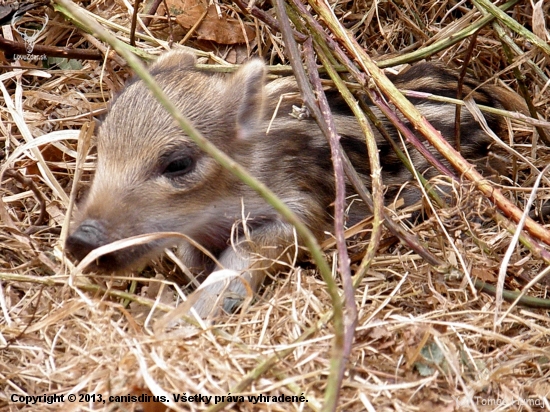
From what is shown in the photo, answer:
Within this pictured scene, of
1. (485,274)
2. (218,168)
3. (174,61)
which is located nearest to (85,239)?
(218,168)

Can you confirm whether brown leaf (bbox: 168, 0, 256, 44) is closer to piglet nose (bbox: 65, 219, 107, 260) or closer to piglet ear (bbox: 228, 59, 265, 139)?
piglet ear (bbox: 228, 59, 265, 139)

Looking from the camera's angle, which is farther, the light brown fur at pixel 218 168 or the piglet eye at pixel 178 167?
the piglet eye at pixel 178 167

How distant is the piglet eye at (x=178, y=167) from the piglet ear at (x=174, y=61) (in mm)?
581

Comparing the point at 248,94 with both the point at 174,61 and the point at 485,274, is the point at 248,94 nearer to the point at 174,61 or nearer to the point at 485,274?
the point at 174,61

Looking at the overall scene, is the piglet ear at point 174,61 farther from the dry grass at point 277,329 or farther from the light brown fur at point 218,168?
the dry grass at point 277,329

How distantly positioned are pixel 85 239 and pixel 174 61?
116cm

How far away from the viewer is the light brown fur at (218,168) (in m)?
3.17

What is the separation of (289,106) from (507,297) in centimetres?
143

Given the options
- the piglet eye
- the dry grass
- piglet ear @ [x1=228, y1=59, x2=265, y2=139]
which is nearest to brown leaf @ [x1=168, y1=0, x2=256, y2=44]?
the dry grass

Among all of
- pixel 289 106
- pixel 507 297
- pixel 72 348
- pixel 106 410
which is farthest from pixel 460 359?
pixel 289 106

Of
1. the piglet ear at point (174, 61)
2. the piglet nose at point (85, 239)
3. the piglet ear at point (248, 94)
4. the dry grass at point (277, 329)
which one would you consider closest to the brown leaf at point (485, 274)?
the dry grass at point (277, 329)

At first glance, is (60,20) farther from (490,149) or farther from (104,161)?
(490,149)

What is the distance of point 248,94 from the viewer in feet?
11.6

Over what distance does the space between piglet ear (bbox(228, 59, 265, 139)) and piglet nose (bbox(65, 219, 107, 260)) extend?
0.88m
